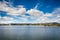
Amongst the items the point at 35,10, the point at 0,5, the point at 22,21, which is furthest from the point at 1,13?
the point at 35,10

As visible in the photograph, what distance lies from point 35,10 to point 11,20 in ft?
4.05

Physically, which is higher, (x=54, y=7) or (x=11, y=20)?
(x=54, y=7)

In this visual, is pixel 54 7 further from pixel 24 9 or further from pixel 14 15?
pixel 14 15

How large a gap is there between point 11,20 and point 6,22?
252mm

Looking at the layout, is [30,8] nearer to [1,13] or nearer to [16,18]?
[16,18]

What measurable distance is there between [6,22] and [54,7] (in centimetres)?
238

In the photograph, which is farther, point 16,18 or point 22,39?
point 16,18

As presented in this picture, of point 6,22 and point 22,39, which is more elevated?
point 6,22

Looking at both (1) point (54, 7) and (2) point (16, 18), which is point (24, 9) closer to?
(2) point (16, 18)

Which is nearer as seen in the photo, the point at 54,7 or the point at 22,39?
the point at 22,39

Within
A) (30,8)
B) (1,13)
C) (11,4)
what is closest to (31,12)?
(30,8)

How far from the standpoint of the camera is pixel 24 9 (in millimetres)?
6555

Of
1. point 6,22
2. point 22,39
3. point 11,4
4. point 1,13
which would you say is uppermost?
point 11,4

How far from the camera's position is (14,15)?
6652 mm
